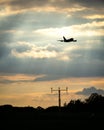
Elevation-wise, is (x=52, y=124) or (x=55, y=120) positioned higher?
(x=55, y=120)

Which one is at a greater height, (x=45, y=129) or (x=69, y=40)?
(x=69, y=40)


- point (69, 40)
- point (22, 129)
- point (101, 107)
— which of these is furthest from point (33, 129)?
point (101, 107)

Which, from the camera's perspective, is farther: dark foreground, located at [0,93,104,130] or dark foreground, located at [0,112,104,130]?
dark foreground, located at [0,93,104,130]

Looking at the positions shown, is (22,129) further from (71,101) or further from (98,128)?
(71,101)

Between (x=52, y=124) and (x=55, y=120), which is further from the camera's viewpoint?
(x=55, y=120)

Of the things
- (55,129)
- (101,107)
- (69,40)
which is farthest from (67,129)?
(101,107)

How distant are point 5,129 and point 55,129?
5.78 meters

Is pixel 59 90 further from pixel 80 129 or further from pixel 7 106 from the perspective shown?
pixel 80 129

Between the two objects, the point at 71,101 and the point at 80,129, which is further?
the point at 71,101

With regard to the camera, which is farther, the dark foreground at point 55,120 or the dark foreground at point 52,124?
the dark foreground at point 55,120

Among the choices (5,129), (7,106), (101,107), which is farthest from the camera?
(7,106)

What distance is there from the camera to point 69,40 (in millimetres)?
78500

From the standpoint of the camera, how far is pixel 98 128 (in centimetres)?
5819

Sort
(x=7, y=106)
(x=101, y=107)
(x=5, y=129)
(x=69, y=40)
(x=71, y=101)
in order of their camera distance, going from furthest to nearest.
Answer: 1. (x=71, y=101)
2. (x=7, y=106)
3. (x=101, y=107)
4. (x=69, y=40)
5. (x=5, y=129)
